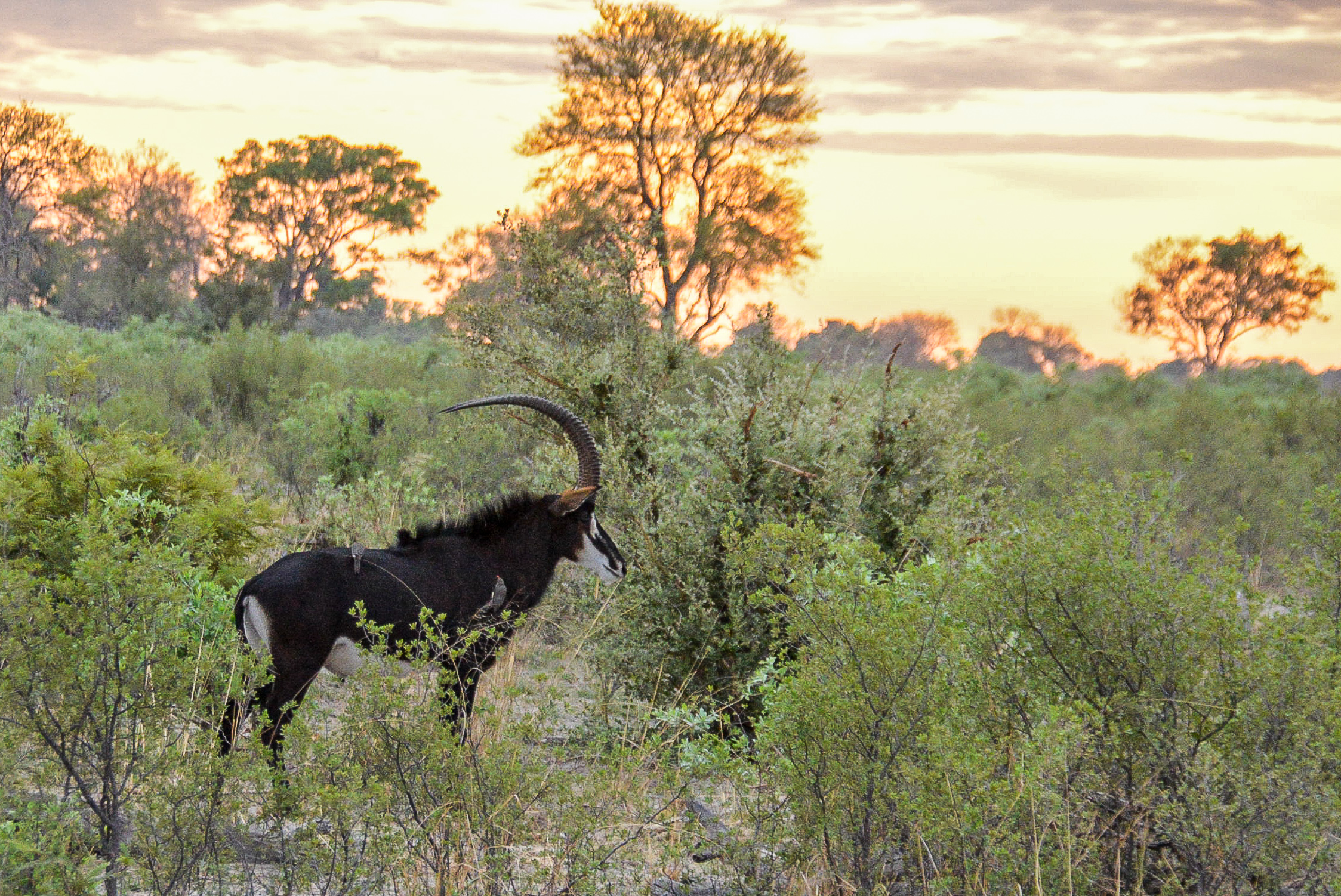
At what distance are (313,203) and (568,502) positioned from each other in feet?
147

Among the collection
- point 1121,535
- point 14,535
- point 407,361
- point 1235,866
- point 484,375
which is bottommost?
point 407,361

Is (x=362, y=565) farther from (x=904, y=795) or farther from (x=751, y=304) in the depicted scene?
(x=751, y=304)

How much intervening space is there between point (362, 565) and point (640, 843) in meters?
1.68

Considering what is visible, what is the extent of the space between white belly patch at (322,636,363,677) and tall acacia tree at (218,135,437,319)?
41436 mm

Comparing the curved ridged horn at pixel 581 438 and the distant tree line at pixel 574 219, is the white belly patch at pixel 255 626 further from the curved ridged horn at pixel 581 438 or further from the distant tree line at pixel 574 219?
the distant tree line at pixel 574 219

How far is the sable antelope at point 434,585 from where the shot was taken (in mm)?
5051

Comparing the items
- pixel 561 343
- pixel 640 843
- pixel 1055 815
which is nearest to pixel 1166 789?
pixel 1055 815

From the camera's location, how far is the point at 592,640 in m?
6.88

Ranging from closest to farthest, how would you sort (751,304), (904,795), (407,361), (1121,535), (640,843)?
1. (904,795)
2. (1121,535)
3. (640,843)
4. (751,304)
5. (407,361)

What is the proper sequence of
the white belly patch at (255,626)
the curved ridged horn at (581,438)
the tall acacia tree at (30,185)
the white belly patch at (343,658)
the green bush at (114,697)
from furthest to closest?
1. the tall acacia tree at (30,185)
2. the curved ridged horn at (581,438)
3. the white belly patch at (343,658)
4. the white belly patch at (255,626)
5. the green bush at (114,697)

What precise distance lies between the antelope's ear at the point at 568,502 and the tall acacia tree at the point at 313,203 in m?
40.9

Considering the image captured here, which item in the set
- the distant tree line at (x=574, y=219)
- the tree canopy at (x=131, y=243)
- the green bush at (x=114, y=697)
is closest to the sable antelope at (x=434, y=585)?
the green bush at (x=114, y=697)

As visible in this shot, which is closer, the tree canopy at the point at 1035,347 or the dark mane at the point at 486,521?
the dark mane at the point at 486,521

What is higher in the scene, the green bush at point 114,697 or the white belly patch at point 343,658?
the green bush at point 114,697
